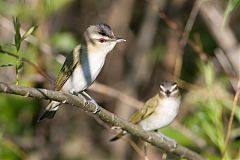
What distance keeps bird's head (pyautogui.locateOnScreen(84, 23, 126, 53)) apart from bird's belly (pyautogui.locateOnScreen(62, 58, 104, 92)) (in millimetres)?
137

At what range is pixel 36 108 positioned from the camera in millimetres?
6930

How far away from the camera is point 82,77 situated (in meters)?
4.44

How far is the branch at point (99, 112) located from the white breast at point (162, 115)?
175cm

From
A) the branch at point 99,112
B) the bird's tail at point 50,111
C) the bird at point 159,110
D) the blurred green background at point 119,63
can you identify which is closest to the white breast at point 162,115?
the bird at point 159,110

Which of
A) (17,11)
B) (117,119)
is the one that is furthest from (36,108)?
(117,119)

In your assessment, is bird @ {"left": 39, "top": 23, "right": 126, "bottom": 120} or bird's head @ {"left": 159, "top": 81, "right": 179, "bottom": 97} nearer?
bird @ {"left": 39, "top": 23, "right": 126, "bottom": 120}

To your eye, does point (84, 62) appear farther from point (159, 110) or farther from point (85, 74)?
point (159, 110)

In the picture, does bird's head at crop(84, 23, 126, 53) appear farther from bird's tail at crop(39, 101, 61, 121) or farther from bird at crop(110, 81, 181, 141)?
bird at crop(110, 81, 181, 141)

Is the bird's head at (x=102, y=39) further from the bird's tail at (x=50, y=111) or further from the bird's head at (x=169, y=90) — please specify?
the bird's head at (x=169, y=90)

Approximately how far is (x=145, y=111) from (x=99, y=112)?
2.67 meters

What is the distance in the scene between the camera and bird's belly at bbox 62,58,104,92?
436 cm

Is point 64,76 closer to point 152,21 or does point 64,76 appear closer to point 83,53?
point 83,53

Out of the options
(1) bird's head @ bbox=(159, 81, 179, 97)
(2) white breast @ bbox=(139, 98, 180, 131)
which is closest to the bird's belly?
(2) white breast @ bbox=(139, 98, 180, 131)

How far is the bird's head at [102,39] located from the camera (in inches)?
178
